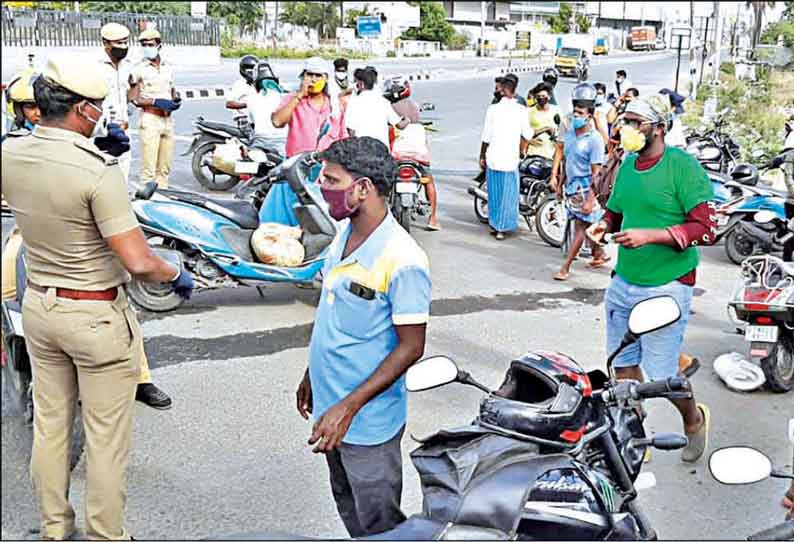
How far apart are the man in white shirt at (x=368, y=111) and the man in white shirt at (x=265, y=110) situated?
875 millimetres

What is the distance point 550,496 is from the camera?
8.00 ft

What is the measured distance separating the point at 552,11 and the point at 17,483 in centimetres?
7132

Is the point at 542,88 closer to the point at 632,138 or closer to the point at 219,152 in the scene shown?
the point at 219,152

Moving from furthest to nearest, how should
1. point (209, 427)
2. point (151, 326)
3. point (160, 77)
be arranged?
point (160, 77) < point (151, 326) < point (209, 427)

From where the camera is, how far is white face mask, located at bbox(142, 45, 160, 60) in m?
9.19

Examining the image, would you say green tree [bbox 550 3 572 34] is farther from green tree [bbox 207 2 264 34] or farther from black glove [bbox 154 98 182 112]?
black glove [bbox 154 98 182 112]

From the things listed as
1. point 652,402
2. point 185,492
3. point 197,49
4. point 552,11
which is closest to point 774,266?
point 652,402

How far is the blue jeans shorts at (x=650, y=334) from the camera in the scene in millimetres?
4312

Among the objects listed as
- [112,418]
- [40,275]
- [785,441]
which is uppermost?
[40,275]

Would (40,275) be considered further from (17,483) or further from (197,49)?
(197,49)

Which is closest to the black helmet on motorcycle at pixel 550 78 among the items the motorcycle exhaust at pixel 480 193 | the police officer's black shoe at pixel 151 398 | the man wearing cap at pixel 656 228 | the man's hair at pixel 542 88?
the man's hair at pixel 542 88

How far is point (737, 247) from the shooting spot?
917cm

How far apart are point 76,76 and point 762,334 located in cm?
419

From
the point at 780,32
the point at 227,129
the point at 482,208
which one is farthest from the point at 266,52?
the point at 780,32
